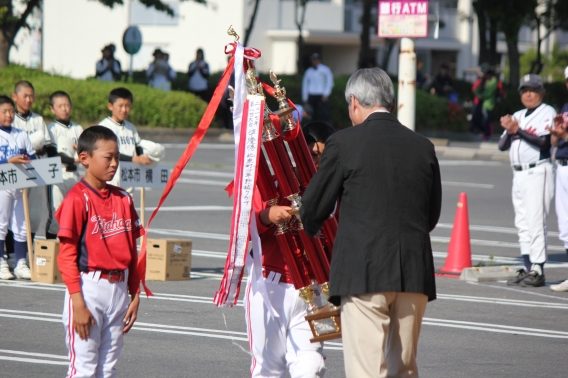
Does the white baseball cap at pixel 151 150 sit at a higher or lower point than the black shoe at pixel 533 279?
higher

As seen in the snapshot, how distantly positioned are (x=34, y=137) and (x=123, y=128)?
94 cm

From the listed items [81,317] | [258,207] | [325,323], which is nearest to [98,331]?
[81,317]

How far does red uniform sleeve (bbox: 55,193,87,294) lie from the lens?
466 centimetres

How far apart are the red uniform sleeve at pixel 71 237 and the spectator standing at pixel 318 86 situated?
892 inches

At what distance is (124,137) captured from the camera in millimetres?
9719

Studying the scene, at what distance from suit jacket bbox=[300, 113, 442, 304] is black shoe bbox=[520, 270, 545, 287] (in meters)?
5.85

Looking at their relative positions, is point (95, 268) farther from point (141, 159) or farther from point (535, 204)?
point (535, 204)

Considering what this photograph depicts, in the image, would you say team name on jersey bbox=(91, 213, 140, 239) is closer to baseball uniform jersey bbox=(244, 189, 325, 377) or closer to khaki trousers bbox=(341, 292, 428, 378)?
baseball uniform jersey bbox=(244, 189, 325, 377)

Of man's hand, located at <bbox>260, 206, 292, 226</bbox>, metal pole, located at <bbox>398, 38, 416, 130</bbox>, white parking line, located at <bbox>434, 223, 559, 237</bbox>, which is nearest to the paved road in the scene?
white parking line, located at <bbox>434, 223, 559, 237</bbox>

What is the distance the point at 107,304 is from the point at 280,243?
0.93m

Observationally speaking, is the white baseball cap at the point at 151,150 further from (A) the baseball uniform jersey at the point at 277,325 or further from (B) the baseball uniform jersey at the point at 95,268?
(A) the baseball uniform jersey at the point at 277,325

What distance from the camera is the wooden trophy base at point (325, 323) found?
464cm

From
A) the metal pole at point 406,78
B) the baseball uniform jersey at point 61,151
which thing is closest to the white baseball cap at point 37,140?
the baseball uniform jersey at point 61,151

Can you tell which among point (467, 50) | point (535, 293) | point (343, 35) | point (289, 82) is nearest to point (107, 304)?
point (535, 293)
